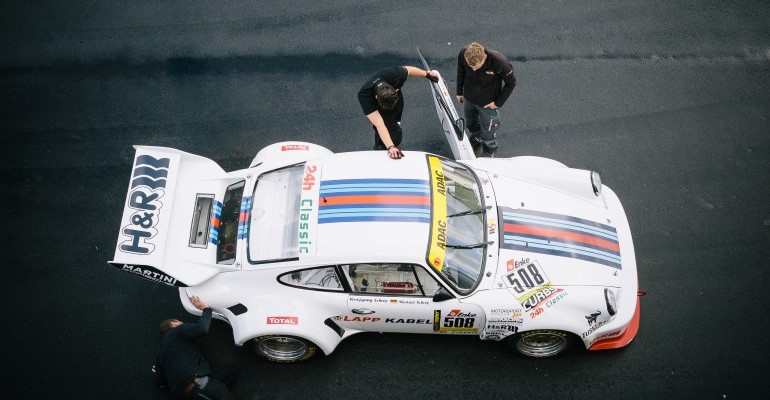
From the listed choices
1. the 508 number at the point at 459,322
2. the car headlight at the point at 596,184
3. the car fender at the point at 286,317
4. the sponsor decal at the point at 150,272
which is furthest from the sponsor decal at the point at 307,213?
the car headlight at the point at 596,184

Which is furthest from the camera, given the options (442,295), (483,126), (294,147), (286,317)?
(483,126)

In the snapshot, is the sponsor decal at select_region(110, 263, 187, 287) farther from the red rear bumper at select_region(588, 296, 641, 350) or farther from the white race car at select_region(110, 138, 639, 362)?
the red rear bumper at select_region(588, 296, 641, 350)

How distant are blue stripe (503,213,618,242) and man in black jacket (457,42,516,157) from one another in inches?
57.8

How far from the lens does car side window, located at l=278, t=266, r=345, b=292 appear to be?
4788mm

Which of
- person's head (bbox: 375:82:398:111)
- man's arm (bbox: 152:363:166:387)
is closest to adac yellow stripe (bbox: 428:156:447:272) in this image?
person's head (bbox: 375:82:398:111)

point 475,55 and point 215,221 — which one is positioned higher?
point 475,55

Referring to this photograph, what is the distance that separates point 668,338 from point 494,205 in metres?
2.23

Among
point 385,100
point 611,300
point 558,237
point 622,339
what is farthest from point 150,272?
point 622,339

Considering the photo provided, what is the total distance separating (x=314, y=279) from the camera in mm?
4832

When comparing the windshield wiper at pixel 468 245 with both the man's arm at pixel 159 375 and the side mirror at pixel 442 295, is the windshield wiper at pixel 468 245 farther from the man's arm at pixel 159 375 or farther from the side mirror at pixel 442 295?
the man's arm at pixel 159 375

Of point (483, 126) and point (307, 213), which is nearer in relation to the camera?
point (307, 213)

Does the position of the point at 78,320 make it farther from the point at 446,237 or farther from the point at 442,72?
the point at 442,72

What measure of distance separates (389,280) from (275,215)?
1127 mm

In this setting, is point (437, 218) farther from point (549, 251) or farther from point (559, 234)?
point (559, 234)
